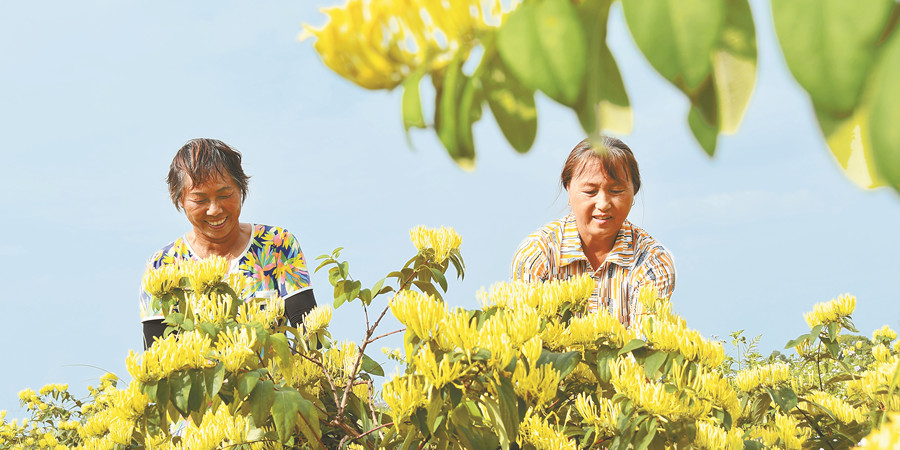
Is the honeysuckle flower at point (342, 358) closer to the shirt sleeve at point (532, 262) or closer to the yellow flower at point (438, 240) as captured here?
the yellow flower at point (438, 240)

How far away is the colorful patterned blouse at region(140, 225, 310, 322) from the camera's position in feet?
10.4

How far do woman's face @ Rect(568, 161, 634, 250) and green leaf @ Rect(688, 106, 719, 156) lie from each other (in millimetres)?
2274

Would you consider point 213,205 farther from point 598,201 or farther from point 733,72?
point 733,72

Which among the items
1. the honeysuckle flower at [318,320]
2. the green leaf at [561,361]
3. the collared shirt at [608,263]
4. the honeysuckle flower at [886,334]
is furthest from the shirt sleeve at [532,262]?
the honeysuckle flower at [886,334]

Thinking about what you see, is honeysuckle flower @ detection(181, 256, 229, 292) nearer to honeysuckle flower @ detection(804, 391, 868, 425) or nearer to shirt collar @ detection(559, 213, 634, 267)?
shirt collar @ detection(559, 213, 634, 267)

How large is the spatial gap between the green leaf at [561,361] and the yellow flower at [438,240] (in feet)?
2.05

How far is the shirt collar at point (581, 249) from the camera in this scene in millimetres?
2850

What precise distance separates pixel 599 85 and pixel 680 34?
7cm

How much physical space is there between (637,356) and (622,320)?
43.3 inches

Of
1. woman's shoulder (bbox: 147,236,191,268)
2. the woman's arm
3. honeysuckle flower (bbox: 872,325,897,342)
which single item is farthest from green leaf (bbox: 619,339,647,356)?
honeysuckle flower (bbox: 872,325,897,342)

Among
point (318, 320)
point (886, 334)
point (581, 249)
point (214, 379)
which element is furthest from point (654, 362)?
point (886, 334)

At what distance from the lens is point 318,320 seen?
225 cm

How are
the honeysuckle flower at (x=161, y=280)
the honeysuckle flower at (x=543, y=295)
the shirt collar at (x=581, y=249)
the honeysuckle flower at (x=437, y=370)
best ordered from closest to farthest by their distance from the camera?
the honeysuckle flower at (x=437, y=370) < the honeysuckle flower at (x=543, y=295) < the honeysuckle flower at (x=161, y=280) < the shirt collar at (x=581, y=249)

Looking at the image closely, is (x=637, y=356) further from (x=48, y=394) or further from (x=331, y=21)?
(x=48, y=394)
